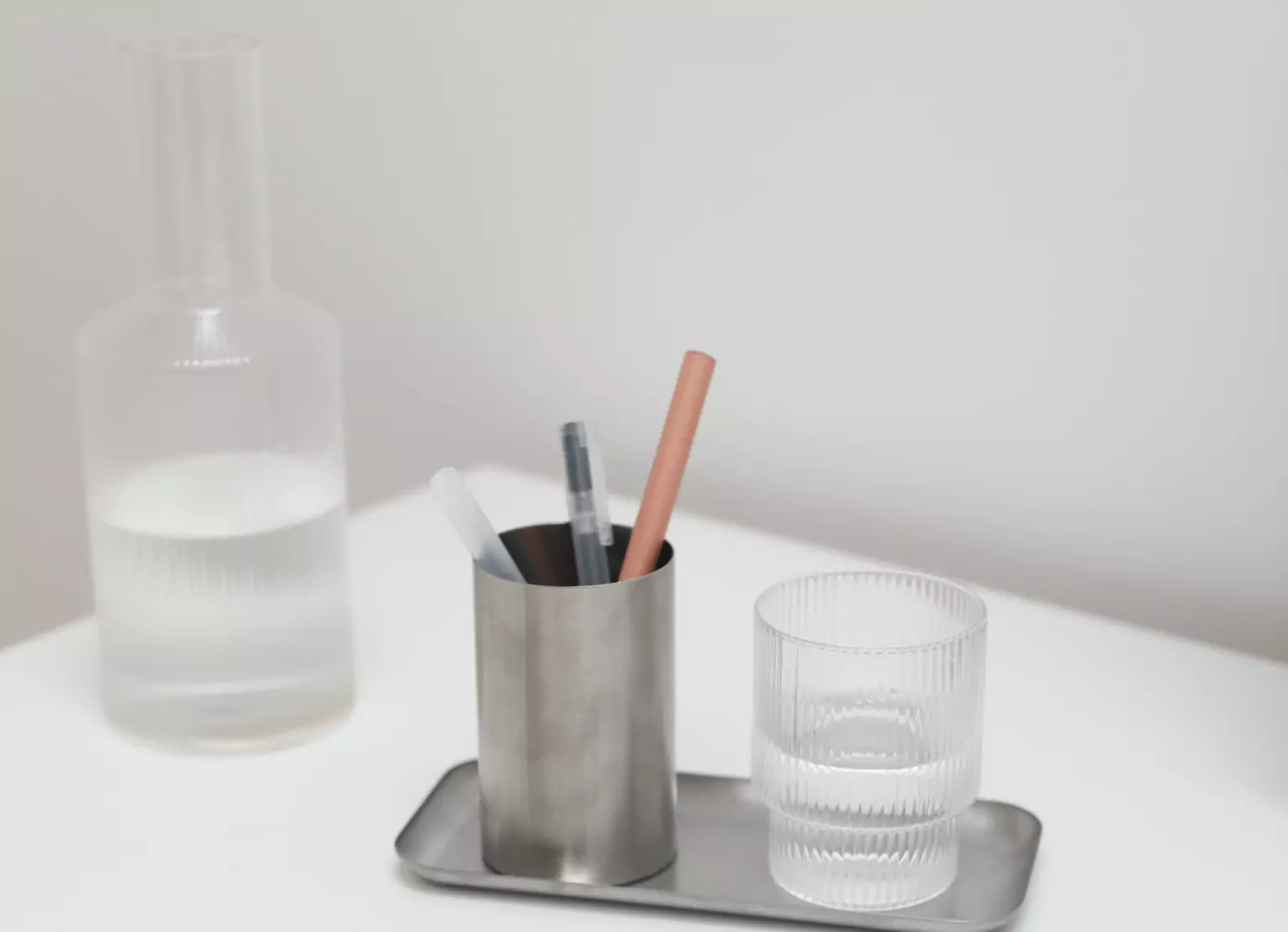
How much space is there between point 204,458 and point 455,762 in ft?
0.49

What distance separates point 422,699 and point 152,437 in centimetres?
15

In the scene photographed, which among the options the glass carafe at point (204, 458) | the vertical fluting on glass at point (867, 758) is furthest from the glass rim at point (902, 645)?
the glass carafe at point (204, 458)

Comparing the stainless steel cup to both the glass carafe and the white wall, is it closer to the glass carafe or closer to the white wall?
the glass carafe

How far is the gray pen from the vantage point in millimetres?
526

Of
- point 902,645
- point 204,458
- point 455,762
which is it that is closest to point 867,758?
point 902,645

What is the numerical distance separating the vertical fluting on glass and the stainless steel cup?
35mm

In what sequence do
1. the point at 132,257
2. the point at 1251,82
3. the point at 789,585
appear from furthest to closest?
1. the point at 132,257
2. the point at 1251,82
3. the point at 789,585

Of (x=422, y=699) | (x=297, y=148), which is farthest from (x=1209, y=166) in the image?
(x=297, y=148)

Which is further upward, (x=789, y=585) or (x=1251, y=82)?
(x=1251, y=82)

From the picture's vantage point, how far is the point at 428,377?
99cm

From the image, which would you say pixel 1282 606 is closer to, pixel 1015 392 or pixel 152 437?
pixel 1015 392

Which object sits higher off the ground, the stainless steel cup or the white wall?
the white wall

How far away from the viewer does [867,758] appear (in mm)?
495

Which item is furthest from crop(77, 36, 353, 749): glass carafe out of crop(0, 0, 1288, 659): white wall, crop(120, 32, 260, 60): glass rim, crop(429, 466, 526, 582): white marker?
crop(0, 0, 1288, 659): white wall
